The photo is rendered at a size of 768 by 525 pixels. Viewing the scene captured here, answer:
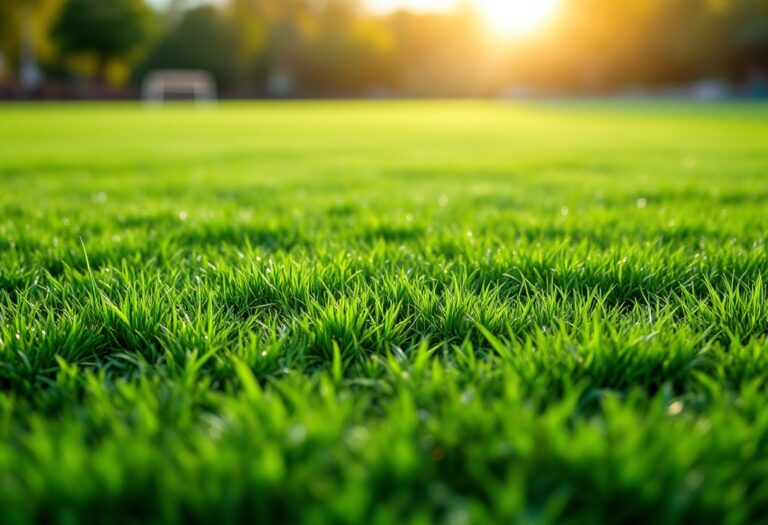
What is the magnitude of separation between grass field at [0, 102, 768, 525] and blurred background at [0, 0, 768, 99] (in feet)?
167

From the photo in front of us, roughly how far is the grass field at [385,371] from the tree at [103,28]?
57.5 metres

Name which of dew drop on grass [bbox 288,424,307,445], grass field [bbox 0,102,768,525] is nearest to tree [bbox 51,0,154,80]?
grass field [bbox 0,102,768,525]

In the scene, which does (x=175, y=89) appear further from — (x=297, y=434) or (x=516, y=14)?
(x=297, y=434)

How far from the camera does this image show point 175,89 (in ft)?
162

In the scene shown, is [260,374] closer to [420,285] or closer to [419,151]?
[420,285]

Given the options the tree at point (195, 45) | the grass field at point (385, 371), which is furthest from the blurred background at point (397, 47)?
the grass field at point (385, 371)

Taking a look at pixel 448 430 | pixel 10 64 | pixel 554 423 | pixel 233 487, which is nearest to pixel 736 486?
pixel 554 423

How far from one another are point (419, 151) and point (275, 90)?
56.3 meters

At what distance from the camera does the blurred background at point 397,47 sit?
5400 cm

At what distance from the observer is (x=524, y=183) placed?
574 cm

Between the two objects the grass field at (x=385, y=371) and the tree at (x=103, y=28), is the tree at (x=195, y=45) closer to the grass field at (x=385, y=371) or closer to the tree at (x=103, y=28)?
the tree at (x=103, y=28)

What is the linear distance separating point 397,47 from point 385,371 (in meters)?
81.4

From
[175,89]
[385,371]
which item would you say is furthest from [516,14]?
[385,371]

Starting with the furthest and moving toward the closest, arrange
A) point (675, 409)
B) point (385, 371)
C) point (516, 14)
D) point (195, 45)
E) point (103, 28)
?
point (516, 14), point (195, 45), point (103, 28), point (385, 371), point (675, 409)
